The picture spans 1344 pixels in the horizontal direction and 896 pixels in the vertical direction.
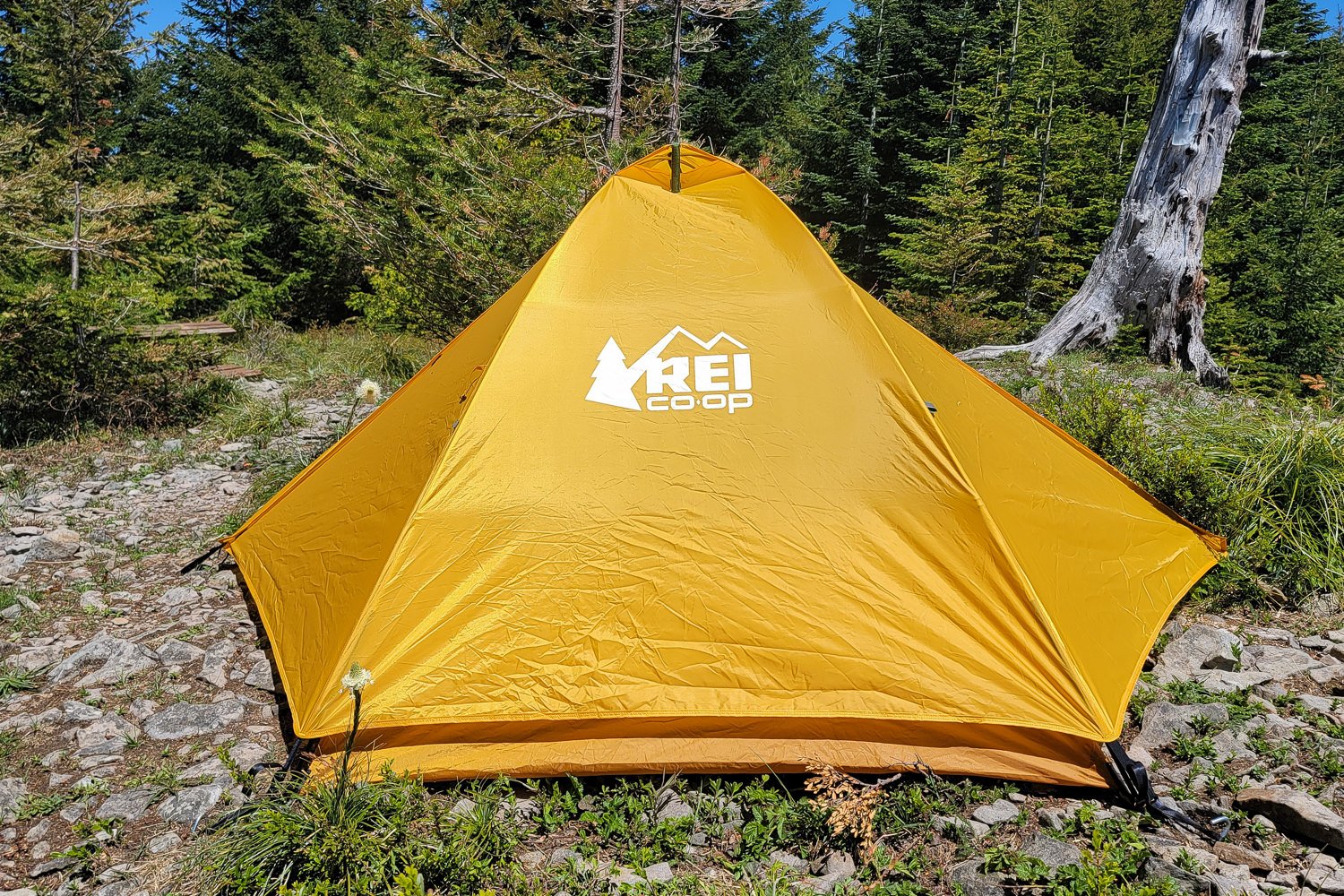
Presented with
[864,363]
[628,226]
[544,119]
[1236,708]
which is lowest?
[1236,708]

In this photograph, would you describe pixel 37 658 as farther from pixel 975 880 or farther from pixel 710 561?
pixel 975 880

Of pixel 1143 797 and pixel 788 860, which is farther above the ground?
pixel 1143 797

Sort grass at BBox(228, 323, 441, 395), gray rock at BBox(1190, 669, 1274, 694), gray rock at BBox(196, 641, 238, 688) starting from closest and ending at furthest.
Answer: gray rock at BBox(1190, 669, 1274, 694) → gray rock at BBox(196, 641, 238, 688) → grass at BBox(228, 323, 441, 395)

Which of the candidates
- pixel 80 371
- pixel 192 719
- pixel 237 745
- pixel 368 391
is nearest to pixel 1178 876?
pixel 237 745

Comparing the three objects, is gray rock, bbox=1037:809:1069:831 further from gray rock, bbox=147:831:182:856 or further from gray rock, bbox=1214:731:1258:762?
gray rock, bbox=147:831:182:856

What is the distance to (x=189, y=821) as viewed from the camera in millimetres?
2662

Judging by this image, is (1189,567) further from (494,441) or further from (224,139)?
(224,139)

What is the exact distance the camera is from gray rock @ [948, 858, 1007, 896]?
235 cm

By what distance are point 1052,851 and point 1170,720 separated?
1035mm

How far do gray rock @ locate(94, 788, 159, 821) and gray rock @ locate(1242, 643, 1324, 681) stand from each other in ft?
14.6

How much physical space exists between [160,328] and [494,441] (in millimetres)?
5496

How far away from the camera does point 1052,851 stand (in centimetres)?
246

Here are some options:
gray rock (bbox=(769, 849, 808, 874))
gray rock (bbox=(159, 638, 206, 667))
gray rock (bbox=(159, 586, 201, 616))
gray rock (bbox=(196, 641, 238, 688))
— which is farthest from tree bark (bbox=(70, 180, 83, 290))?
gray rock (bbox=(769, 849, 808, 874))

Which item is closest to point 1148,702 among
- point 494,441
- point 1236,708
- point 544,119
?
point 1236,708
